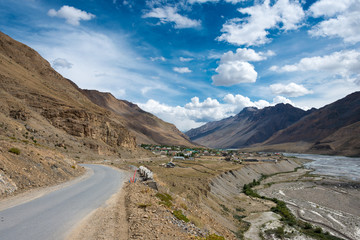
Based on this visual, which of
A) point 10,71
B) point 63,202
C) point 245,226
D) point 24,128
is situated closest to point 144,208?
point 63,202

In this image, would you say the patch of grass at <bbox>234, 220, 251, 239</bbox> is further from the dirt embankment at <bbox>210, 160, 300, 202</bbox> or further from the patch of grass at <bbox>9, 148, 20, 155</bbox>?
the patch of grass at <bbox>9, 148, 20, 155</bbox>

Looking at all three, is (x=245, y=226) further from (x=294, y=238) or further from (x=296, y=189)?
(x=296, y=189)

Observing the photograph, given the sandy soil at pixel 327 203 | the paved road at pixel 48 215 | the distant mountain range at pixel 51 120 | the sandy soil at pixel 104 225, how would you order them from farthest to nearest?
the distant mountain range at pixel 51 120 → the sandy soil at pixel 327 203 → the sandy soil at pixel 104 225 → the paved road at pixel 48 215

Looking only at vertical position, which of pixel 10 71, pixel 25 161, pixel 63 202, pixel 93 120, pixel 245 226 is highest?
pixel 10 71

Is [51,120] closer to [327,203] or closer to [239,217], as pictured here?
[239,217]

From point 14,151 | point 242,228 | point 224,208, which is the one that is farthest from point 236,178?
point 14,151

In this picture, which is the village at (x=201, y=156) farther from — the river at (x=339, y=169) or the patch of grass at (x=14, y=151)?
the patch of grass at (x=14, y=151)

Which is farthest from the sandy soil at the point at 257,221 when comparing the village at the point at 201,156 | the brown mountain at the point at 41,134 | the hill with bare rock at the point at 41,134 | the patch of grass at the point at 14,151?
the village at the point at 201,156

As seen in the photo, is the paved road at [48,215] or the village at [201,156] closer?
the paved road at [48,215]
